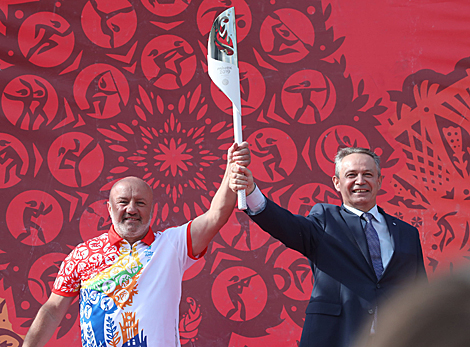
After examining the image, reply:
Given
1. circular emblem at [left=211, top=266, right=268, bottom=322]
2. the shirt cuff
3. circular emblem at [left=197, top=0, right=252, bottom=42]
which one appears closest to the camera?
the shirt cuff

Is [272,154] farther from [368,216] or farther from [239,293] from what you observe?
[368,216]

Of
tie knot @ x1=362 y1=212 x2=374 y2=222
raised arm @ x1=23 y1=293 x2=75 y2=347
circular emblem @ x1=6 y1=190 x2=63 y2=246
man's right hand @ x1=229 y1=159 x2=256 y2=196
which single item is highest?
man's right hand @ x1=229 y1=159 x2=256 y2=196

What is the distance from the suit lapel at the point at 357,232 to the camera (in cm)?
171

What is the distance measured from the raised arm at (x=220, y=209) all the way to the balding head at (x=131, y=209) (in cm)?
20

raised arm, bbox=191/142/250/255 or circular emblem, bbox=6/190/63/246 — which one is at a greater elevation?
raised arm, bbox=191/142/250/255

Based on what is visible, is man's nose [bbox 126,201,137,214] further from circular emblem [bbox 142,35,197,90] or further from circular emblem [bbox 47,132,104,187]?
circular emblem [bbox 142,35,197,90]

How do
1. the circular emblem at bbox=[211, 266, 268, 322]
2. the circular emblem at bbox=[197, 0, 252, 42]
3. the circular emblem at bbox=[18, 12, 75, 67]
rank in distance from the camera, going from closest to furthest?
the circular emblem at bbox=[211, 266, 268, 322] → the circular emblem at bbox=[18, 12, 75, 67] → the circular emblem at bbox=[197, 0, 252, 42]

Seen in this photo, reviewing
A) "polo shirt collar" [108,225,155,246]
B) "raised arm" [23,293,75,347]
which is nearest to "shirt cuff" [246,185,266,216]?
"polo shirt collar" [108,225,155,246]

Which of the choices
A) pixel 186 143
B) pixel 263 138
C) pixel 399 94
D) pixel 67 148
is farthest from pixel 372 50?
pixel 67 148

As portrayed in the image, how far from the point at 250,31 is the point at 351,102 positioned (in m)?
0.68

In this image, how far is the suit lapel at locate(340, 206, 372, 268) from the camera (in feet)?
5.60

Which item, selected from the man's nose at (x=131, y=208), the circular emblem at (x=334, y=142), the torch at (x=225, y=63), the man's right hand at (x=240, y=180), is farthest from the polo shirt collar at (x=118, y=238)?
the circular emblem at (x=334, y=142)

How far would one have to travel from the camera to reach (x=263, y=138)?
255 cm

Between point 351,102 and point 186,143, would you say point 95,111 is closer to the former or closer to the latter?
point 186,143
